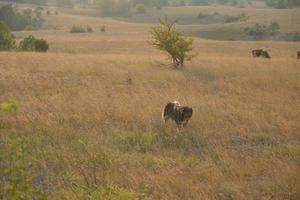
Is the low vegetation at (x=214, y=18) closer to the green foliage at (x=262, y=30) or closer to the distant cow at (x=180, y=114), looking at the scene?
the green foliage at (x=262, y=30)

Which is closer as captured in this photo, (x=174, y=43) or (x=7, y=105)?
(x=7, y=105)

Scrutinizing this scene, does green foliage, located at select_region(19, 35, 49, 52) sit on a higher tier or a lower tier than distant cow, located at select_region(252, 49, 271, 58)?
higher

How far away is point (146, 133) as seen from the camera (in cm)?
1141

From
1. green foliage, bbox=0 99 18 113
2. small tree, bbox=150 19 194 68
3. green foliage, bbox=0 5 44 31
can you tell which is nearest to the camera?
green foliage, bbox=0 99 18 113

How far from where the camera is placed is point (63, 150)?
9.88 m

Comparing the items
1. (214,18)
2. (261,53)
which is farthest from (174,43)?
(214,18)

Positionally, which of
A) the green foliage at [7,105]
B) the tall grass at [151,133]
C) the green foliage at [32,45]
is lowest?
the tall grass at [151,133]

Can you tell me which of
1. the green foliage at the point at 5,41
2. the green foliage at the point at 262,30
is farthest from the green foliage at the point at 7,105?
the green foliage at the point at 262,30

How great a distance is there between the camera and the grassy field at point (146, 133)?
7.91 metres

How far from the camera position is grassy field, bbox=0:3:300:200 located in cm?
791

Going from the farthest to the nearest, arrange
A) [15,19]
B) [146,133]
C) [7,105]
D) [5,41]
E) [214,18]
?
[214,18], [15,19], [5,41], [146,133], [7,105]

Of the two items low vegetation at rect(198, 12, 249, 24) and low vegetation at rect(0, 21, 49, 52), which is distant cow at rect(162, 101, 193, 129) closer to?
low vegetation at rect(0, 21, 49, 52)

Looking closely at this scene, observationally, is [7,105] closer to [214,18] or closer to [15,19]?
[15,19]

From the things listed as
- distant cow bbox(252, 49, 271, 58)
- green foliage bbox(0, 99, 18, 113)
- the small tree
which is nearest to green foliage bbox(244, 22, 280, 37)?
distant cow bbox(252, 49, 271, 58)
